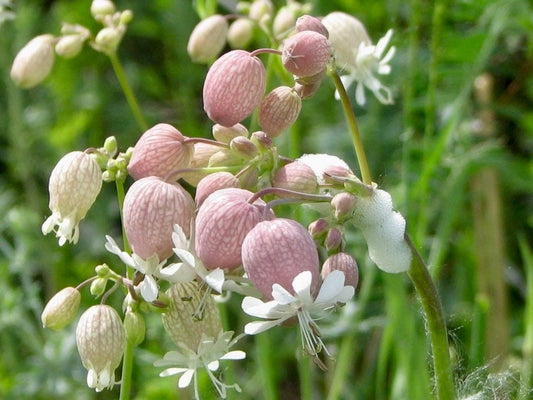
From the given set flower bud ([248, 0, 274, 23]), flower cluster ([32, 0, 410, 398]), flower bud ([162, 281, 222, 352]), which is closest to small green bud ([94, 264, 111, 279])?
flower cluster ([32, 0, 410, 398])

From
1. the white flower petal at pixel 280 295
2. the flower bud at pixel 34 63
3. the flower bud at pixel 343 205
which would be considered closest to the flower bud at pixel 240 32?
the flower bud at pixel 34 63

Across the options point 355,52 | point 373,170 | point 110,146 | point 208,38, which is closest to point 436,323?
point 110,146

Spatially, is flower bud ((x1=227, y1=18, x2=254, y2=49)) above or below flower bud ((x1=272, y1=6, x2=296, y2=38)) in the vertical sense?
below

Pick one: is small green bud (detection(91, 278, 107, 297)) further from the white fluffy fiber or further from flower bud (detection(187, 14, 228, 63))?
flower bud (detection(187, 14, 228, 63))

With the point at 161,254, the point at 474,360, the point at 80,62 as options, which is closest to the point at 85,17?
the point at 80,62

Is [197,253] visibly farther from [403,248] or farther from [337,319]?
[337,319]

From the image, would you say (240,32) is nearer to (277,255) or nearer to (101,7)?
(101,7)
